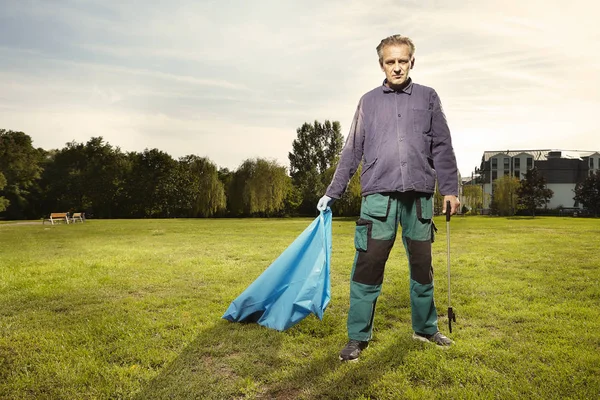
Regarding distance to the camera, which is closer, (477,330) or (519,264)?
(477,330)

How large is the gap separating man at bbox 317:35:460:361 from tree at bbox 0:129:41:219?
169ft

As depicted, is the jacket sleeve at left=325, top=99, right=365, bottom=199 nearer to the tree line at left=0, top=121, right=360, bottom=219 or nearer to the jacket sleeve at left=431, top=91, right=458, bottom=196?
the jacket sleeve at left=431, top=91, right=458, bottom=196

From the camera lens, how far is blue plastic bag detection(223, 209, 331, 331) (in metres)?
4.79

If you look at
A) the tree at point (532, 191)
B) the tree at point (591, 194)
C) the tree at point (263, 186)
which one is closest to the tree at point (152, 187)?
the tree at point (263, 186)

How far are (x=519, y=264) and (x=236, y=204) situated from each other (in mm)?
38831

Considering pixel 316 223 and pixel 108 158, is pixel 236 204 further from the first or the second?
pixel 316 223

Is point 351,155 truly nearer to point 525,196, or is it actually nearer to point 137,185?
point 525,196

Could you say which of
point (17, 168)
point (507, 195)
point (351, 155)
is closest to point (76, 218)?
point (17, 168)

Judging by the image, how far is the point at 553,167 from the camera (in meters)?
72.4

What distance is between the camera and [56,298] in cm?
657

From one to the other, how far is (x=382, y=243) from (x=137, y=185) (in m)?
51.4

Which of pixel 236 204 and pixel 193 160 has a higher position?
pixel 193 160

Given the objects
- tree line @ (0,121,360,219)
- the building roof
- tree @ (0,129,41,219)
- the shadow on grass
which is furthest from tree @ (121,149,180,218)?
the building roof

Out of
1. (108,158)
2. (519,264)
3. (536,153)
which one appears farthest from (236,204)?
(536,153)
